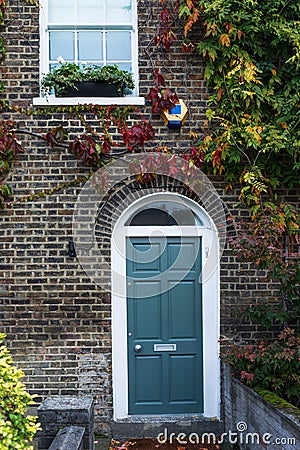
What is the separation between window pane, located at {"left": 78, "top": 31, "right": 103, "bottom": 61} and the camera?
746 centimetres

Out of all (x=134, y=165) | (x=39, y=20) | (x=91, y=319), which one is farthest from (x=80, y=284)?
(x=39, y=20)

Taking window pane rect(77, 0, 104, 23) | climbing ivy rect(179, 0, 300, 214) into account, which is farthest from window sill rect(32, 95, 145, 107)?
window pane rect(77, 0, 104, 23)

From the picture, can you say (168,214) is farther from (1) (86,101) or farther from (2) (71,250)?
(1) (86,101)

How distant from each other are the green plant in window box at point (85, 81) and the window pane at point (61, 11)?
1.93 feet

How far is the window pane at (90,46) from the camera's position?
24.5 feet

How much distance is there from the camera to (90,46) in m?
7.48

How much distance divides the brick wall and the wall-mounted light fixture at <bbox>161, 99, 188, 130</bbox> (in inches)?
5.4

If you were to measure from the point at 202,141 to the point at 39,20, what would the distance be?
2332mm

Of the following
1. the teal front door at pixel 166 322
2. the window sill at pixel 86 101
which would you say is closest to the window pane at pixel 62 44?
the window sill at pixel 86 101

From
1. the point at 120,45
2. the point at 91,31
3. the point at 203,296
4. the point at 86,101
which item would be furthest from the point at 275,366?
the point at 91,31

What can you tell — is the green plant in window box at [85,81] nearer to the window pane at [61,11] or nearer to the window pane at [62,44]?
the window pane at [62,44]

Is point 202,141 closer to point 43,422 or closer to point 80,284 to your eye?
point 80,284

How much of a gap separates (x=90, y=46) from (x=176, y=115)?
134 cm

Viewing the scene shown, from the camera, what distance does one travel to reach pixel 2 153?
7.09 m
